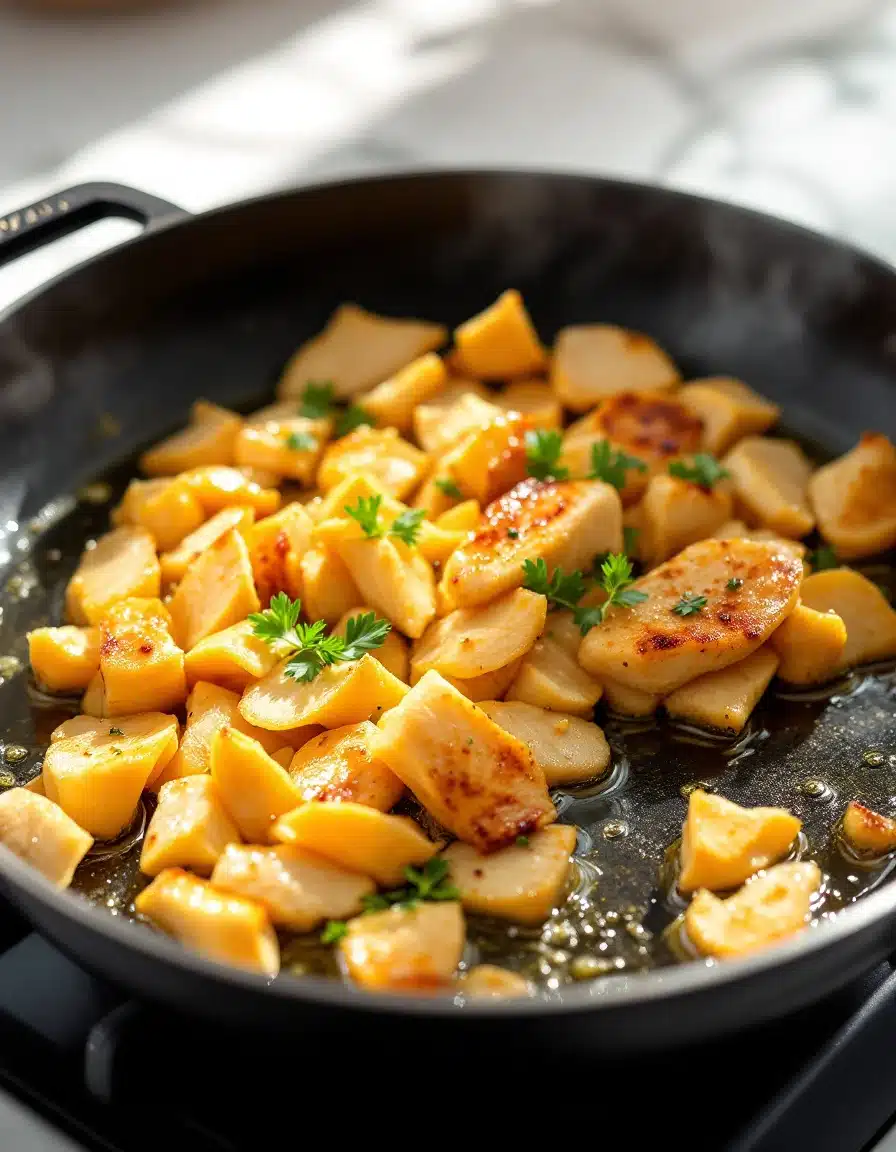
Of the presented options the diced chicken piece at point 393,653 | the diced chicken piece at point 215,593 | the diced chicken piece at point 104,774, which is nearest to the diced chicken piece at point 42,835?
the diced chicken piece at point 104,774

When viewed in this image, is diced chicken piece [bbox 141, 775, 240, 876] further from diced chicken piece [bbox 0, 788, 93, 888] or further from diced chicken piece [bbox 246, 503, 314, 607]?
diced chicken piece [bbox 246, 503, 314, 607]

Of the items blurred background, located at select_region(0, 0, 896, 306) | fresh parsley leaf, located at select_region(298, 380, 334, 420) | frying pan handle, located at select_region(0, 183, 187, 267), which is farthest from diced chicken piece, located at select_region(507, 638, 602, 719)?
blurred background, located at select_region(0, 0, 896, 306)

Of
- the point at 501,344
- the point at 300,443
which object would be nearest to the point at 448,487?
the point at 300,443

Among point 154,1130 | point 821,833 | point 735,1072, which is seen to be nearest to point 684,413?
point 821,833

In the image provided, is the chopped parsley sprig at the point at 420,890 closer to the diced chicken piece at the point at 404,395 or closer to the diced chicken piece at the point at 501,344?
the diced chicken piece at the point at 404,395

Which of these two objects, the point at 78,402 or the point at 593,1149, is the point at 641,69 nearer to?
the point at 78,402

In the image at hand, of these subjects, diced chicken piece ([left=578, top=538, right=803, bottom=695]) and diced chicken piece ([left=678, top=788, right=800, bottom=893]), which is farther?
diced chicken piece ([left=578, top=538, right=803, bottom=695])
